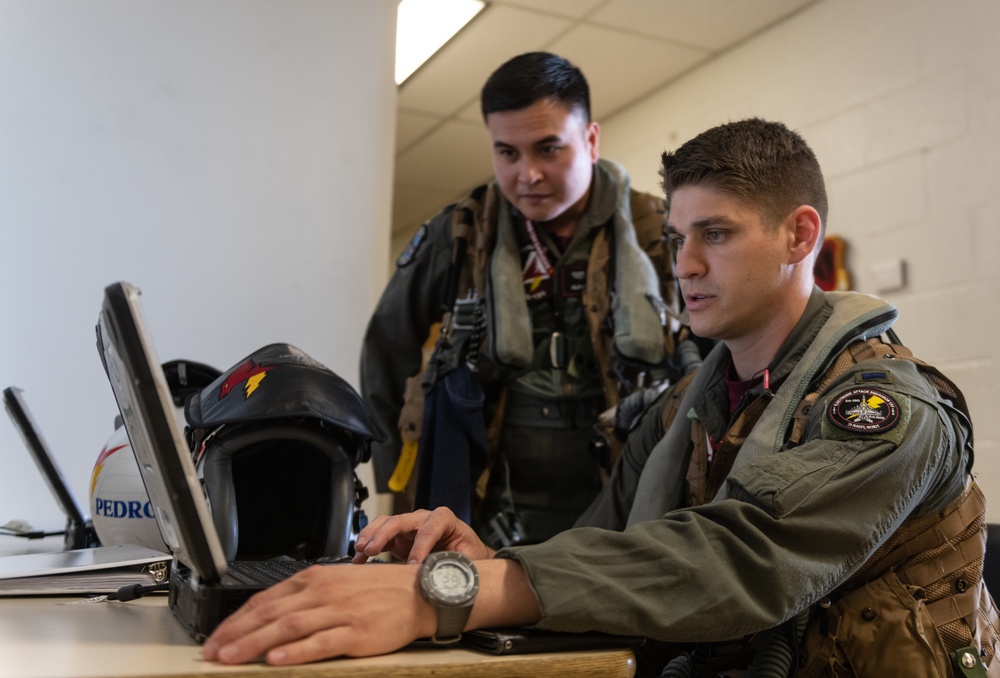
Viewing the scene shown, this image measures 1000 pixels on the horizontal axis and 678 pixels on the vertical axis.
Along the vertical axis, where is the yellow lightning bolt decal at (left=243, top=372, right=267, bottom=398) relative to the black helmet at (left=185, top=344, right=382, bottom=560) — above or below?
above

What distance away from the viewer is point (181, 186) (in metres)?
2.31

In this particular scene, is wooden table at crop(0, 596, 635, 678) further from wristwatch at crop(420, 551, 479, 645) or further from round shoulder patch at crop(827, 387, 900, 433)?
round shoulder patch at crop(827, 387, 900, 433)

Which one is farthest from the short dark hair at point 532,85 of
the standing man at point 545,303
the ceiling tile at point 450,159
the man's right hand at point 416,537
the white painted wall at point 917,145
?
the ceiling tile at point 450,159

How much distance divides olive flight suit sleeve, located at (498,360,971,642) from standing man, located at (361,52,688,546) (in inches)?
33.5

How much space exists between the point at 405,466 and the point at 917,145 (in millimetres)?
2109

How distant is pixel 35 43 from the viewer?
216cm

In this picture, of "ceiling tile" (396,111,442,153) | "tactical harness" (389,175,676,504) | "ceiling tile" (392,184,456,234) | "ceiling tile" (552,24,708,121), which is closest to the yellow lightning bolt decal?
"tactical harness" (389,175,676,504)

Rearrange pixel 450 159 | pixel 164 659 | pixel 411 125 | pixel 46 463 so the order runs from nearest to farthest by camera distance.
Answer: pixel 164 659 < pixel 46 463 < pixel 411 125 < pixel 450 159

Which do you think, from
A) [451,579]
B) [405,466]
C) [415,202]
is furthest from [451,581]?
[415,202]

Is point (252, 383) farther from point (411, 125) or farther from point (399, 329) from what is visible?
point (411, 125)

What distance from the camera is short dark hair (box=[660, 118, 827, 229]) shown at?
1.31 m

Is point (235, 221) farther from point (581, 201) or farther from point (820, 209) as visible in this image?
point (820, 209)

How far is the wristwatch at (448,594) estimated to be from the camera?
0.75 metres

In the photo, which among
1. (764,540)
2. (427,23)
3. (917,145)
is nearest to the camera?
(764,540)
